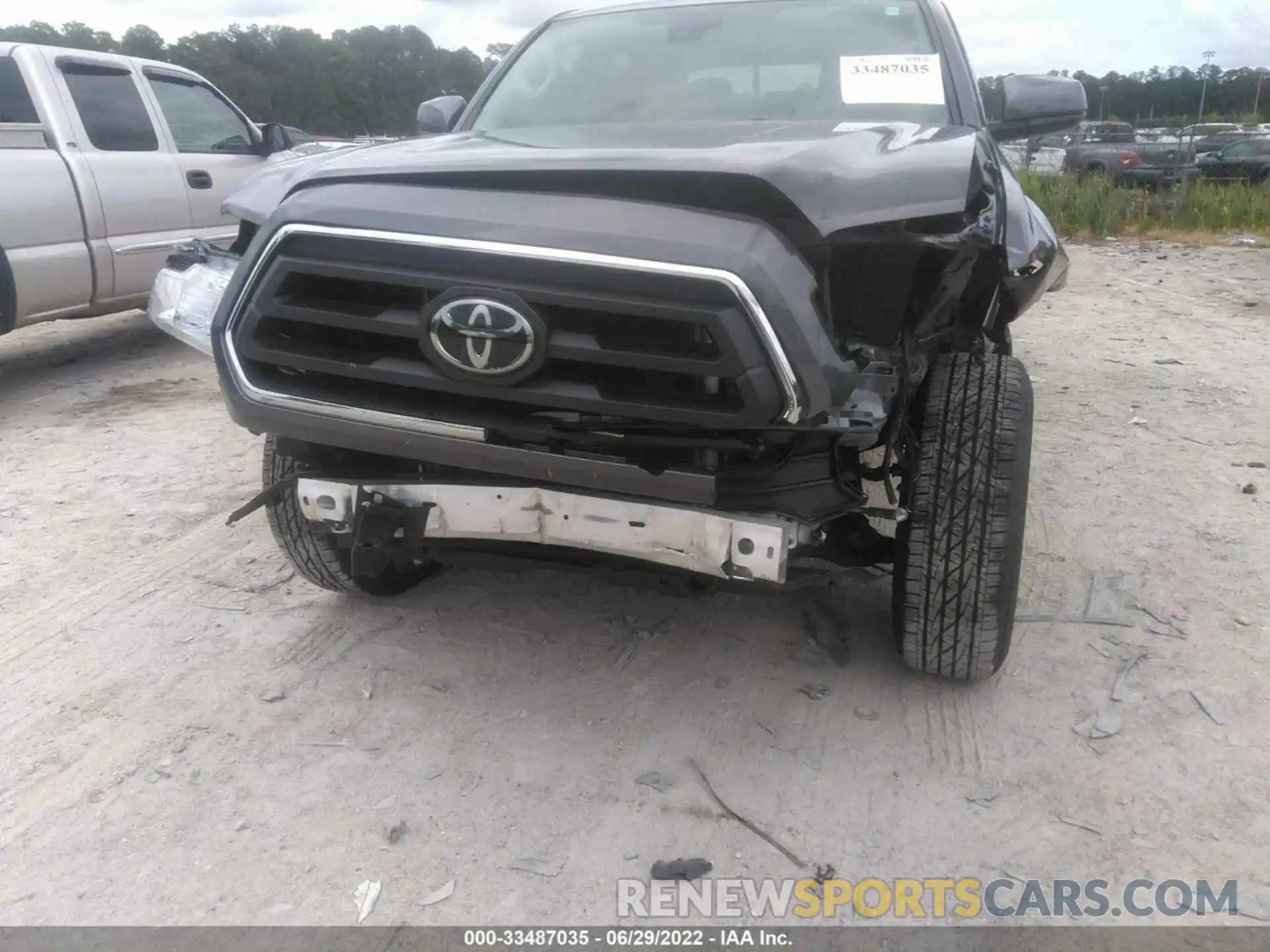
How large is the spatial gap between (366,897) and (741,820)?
80 centimetres

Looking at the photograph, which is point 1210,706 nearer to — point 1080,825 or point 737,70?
point 1080,825

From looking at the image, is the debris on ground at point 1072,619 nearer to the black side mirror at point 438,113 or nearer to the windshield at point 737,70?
Answer: the windshield at point 737,70

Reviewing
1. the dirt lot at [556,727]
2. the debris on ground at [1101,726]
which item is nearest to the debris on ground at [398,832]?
the dirt lot at [556,727]

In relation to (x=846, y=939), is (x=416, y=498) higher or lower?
higher

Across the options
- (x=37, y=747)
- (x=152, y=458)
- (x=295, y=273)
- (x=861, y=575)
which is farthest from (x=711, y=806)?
(x=152, y=458)

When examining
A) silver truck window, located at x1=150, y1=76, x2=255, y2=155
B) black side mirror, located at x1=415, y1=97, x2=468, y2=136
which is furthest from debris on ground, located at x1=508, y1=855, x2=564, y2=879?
silver truck window, located at x1=150, y1=76, x2=255, y2=155

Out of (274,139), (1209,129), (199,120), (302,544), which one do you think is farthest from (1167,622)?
(1209,129)

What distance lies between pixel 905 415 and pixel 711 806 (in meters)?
1.04

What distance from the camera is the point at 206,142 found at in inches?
256

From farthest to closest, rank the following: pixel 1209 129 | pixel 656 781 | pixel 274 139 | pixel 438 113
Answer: pixel 1209 129, pixel 274 139, pixel 438 113, pixel 656 781

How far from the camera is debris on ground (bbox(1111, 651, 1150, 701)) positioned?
8.45 feet

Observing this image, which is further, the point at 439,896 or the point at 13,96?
→ the point at 13,96

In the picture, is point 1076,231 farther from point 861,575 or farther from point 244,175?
point 861,575

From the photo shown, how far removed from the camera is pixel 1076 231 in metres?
11.5
